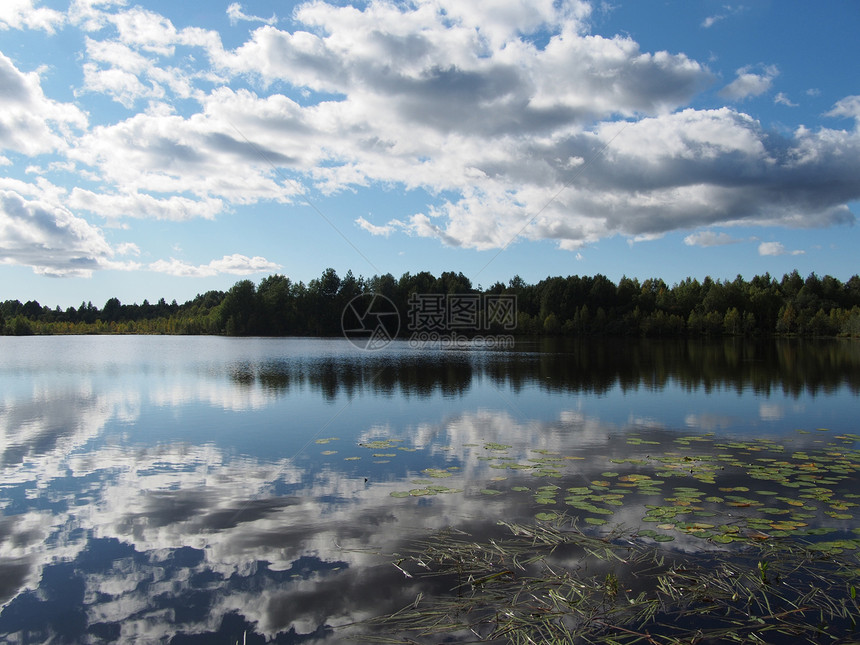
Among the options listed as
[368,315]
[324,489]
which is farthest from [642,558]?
[368,315]

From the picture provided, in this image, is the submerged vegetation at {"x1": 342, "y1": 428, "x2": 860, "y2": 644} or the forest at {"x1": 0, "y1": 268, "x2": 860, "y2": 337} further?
the forest at {"x1": 0, "y1": 268, "x2": 860, "y2": 337}

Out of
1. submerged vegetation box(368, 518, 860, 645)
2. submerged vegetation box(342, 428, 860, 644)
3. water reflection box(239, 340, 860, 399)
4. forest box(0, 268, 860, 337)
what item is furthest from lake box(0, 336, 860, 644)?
forest box(0, 268, 860, 337)

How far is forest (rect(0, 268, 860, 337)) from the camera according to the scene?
4599 inches

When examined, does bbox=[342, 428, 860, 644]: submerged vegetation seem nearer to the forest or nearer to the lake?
the lake

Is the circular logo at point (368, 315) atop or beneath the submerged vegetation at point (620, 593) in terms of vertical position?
atop

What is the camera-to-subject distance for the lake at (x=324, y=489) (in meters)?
5.98

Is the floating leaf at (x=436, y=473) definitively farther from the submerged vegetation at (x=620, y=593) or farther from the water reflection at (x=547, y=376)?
the water reflection at (x=547, y=376)

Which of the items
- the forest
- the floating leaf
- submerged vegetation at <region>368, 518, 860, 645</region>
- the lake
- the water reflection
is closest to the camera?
submerged vegetation at <region>368, 518, 860, 645</region>

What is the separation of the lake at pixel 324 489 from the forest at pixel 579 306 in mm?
100820

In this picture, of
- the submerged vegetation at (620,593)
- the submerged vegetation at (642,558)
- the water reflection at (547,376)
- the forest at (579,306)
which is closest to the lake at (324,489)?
the submerged vegetation at (642,558)

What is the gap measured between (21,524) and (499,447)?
9386 mm

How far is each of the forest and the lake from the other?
101 meters

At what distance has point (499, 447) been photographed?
13.2m

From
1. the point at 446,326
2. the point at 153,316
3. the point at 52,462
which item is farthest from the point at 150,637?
the point at 153,316
